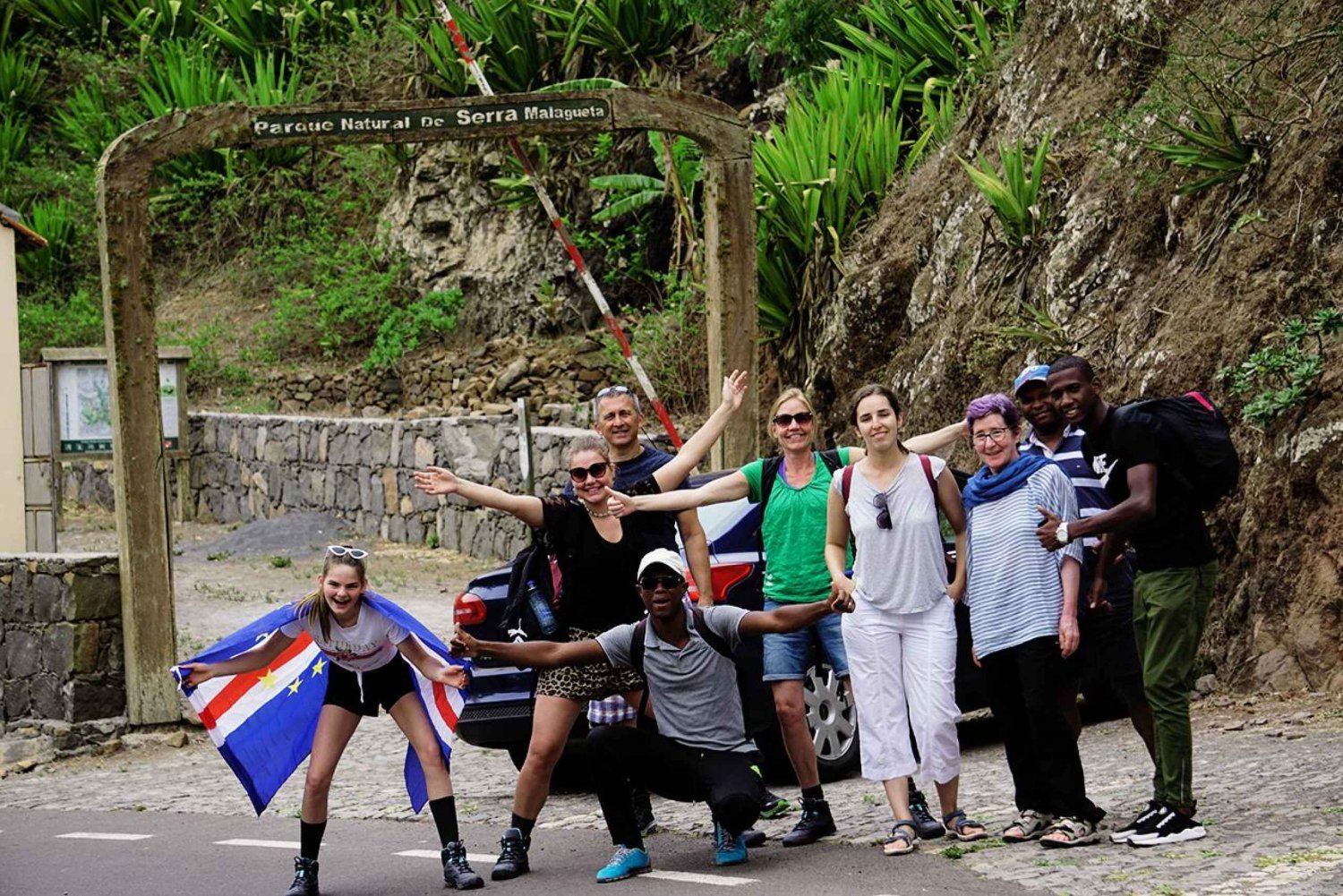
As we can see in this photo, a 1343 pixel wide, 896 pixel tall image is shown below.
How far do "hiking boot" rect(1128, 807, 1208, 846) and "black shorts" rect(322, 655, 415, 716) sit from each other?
289 cm

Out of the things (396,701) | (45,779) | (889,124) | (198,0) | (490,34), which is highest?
(198,0)

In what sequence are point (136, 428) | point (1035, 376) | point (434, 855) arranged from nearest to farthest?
1. point (1035, 376)
2. point (434, 855)
3. point (136, 428)

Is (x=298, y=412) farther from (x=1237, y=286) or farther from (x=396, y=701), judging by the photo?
(x=396, y=701)

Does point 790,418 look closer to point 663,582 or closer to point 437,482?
point 663,582

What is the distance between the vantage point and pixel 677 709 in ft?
23.8

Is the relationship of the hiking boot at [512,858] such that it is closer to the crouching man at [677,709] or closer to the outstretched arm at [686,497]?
the crouching man at [677,709]

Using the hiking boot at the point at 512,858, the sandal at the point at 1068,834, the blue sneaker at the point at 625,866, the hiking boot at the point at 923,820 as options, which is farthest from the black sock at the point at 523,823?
the sandal at the point at 1068,834

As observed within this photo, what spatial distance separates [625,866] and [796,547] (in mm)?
1522

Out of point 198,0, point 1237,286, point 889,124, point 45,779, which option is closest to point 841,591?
point 1237,286

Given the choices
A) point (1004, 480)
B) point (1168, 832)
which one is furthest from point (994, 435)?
point (1168, 832)

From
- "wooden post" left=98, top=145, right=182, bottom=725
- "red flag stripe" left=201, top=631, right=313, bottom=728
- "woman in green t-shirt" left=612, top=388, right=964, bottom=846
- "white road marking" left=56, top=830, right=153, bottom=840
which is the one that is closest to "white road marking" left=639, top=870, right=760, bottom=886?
"woman in green t-shirt" left=612, top=388, right=964, bottom=846

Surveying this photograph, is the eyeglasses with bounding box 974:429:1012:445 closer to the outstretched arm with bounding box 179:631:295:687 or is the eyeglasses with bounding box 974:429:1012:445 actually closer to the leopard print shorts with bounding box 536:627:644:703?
the leopard print shorts with bounding box 536:627:644:703

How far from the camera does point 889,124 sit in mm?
17969

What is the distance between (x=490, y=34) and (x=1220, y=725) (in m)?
20.1
